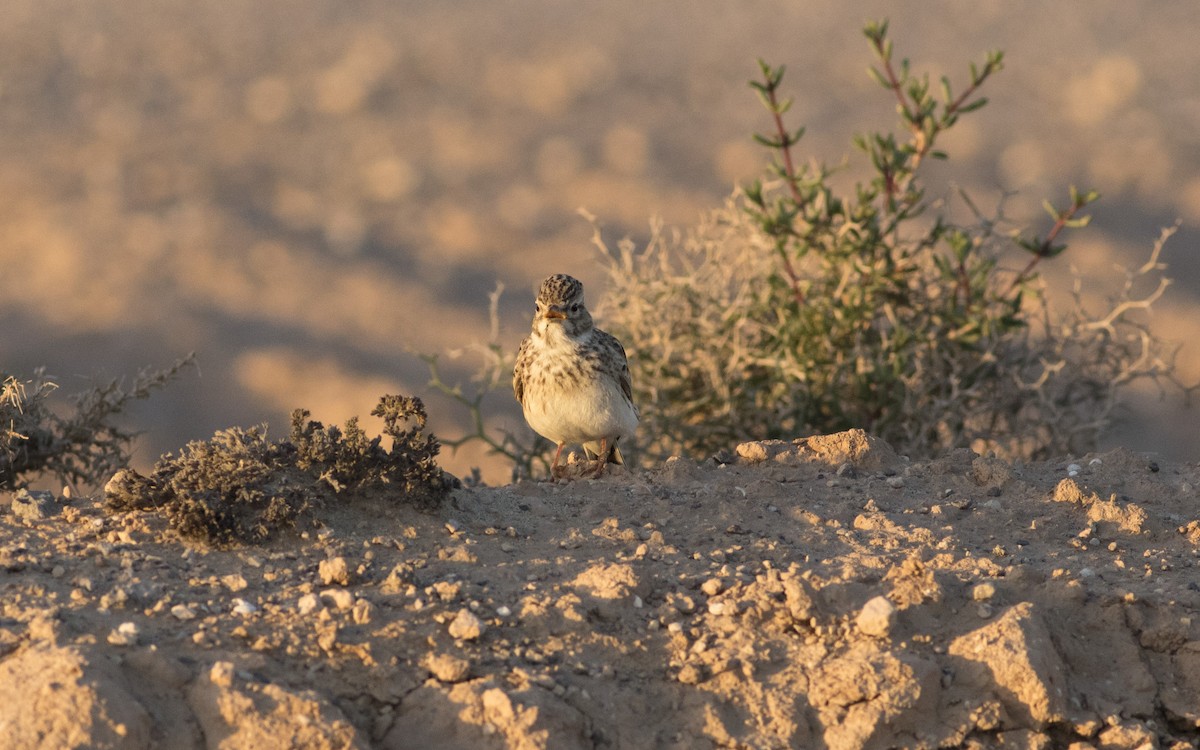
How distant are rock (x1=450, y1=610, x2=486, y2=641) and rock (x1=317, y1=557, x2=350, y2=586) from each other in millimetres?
398

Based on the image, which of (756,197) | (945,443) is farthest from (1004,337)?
(756,197)

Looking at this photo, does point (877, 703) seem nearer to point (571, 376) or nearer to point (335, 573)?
point (335, 573)

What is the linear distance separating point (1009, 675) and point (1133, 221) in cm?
1072

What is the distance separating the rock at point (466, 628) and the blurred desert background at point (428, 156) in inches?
183

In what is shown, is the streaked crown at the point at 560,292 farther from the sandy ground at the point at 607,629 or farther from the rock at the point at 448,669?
the rock at the point at 448,669

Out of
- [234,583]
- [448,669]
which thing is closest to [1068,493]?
[448,669]

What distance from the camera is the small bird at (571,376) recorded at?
6.42 meters

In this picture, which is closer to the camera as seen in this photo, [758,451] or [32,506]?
[32,506]

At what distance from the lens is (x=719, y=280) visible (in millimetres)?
7809

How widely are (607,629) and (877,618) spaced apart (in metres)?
0.76

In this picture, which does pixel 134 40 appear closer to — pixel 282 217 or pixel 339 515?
pixel 282 217

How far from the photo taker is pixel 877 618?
4285 mm

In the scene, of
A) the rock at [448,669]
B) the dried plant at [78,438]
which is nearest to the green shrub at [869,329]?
the dried plant at [78,438]

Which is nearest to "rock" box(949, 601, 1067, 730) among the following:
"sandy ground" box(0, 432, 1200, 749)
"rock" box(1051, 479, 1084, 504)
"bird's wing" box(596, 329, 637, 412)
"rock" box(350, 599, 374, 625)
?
"sandy ground" box(0, 432, 1200, 749)
